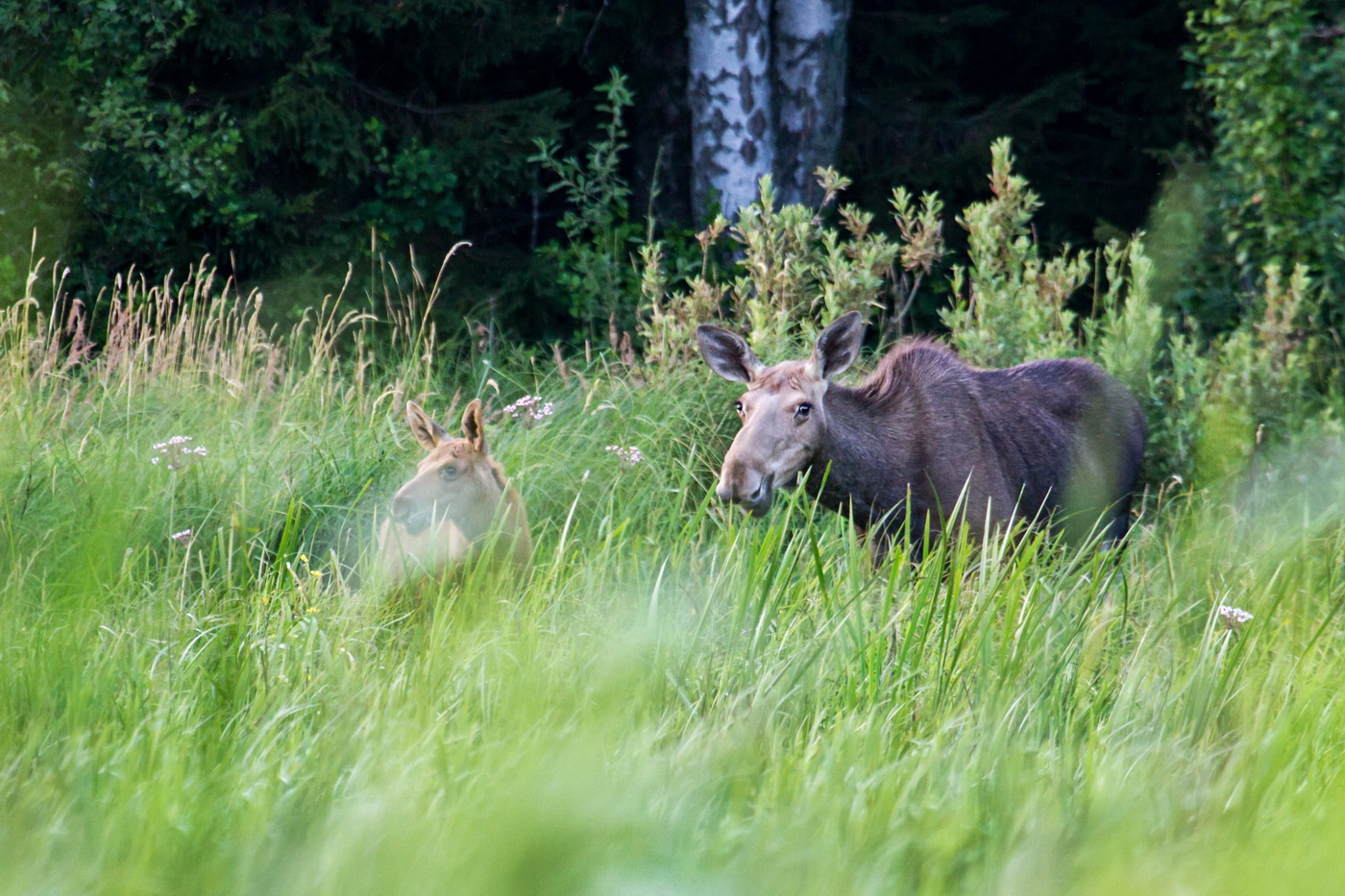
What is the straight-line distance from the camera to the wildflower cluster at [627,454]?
5.25 metres

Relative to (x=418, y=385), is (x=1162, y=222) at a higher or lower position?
higher

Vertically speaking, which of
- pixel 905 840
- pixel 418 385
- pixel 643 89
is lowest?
pixel 418 385

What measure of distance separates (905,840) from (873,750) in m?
0.47

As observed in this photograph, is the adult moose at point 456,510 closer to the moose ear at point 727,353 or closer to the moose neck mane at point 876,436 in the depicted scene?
the moose ear at point 727,353

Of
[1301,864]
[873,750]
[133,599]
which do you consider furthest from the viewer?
[133,599]

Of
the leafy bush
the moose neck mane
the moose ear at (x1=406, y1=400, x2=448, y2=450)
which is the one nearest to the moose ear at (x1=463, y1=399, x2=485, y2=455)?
the moose ear at (x1=406, y1=400, x2=448, y2=450)

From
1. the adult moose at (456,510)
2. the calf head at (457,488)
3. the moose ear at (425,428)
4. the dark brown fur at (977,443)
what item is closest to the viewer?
the adult moose at (456,510)

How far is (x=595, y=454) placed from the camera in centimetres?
584

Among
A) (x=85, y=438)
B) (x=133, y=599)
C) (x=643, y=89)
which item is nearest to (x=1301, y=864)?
(x=133, y=599)

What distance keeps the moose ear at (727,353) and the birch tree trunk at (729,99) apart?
5.62 metres

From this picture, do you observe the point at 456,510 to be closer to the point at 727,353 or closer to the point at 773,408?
the point at 773,408

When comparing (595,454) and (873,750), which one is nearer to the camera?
(873,750)

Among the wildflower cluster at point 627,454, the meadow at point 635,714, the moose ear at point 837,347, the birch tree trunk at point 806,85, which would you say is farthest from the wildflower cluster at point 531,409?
the birch tree trunk at point 806,85

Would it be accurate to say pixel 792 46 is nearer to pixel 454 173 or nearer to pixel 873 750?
pixel 454 173
